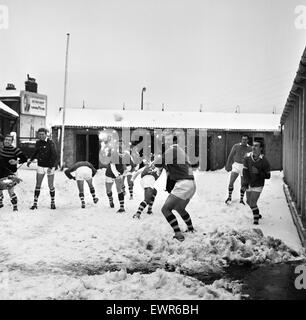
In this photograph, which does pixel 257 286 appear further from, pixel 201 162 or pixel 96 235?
pixel 201 162

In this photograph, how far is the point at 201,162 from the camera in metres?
24.2

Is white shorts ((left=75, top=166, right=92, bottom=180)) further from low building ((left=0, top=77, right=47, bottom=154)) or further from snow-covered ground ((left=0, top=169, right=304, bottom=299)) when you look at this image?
low building ((left=0, top=77, right=47, bottom=154))

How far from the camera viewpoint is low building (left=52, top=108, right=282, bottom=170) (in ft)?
76.0

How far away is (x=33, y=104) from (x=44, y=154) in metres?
26.2

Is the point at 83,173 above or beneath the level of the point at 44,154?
beneath

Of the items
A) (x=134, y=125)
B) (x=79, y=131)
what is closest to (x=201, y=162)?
(x=134, y=125)

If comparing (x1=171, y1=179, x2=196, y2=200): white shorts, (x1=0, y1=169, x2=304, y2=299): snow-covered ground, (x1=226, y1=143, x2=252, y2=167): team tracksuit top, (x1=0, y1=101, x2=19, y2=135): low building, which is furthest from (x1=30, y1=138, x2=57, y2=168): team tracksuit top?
(x1=0, y1=101, x2=19, y2=135): low building

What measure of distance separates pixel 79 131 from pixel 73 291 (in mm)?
19583

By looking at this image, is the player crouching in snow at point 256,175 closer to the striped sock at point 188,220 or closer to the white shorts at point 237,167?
the striped sock at point 188,220

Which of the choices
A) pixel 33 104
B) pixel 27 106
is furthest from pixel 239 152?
pixel 33 104

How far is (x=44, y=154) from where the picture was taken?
32.4 ft

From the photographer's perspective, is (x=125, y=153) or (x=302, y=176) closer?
(x=302, y=176)

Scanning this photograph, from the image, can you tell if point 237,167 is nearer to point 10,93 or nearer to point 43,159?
point 43,159

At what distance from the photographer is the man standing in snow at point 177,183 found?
6.68m
